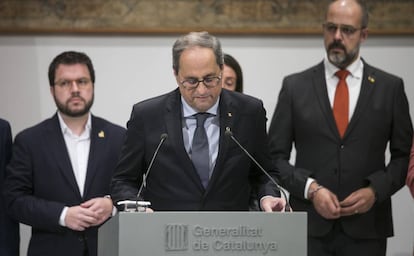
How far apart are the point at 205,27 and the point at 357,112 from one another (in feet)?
4.38

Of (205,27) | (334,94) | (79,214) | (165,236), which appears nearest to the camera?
(165,236)

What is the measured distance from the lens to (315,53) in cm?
556

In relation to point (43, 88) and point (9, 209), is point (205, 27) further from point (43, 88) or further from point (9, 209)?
point (9, 209)

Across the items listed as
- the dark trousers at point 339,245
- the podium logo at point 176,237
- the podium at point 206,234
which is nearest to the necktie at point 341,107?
the dark trousers at point 339,245

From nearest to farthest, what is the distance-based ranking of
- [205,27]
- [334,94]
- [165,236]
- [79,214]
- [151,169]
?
[165,236] < [151,169] < [79,214] < [334,94] < [205,27]

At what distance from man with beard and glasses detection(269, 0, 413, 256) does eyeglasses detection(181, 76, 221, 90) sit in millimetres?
1109

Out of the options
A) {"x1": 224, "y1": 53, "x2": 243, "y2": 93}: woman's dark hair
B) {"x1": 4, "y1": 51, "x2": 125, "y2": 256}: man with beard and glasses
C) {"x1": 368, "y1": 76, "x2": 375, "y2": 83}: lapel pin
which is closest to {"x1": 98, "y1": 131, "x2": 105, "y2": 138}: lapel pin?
{"x1": 4, "y1": 51, "x2": 125, "y2": 256}: man with beard and glasses

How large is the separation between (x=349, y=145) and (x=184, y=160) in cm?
125

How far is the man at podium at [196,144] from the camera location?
3490mm

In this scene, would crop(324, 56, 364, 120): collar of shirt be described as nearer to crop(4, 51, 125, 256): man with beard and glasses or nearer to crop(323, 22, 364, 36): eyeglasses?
crop(323, 22, 364, 36): eyeglasses

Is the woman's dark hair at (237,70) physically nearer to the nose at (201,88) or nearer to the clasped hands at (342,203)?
the clasped hands at (342,203)

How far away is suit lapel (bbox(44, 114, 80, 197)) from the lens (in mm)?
4477

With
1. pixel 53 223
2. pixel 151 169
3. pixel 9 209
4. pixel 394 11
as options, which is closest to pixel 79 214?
pixel 53 223

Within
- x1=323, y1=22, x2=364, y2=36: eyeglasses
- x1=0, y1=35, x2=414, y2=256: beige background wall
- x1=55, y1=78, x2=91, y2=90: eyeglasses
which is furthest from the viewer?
x1=0, y1=35, x2=414, y2=256: beige background wall
